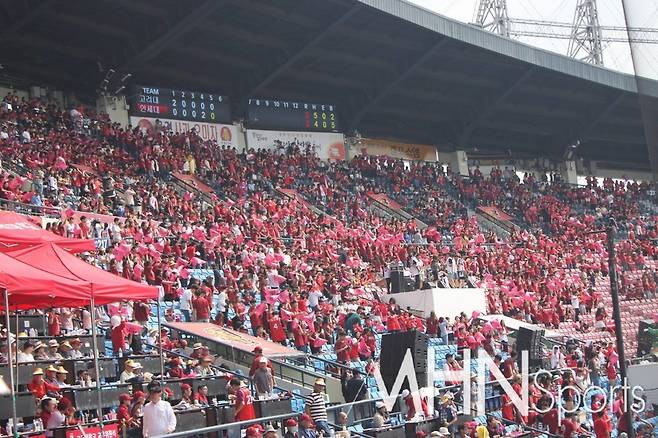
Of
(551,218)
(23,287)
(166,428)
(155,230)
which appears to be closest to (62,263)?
(23,287)

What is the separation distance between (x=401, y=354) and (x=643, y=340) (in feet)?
42.4

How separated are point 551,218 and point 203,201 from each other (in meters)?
17.3

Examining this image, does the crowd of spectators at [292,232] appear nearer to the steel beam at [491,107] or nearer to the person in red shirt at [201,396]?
the person in red shirt at [201,396]

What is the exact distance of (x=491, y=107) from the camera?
147ft

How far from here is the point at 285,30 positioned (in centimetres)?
3625

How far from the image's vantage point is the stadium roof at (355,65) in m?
32.7

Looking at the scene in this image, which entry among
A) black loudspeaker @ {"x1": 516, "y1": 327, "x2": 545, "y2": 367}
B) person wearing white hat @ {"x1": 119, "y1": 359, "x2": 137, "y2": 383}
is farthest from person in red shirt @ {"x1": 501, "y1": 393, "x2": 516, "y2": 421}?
person wearing white hat @ {"x1": 119, "y1": 359, "x2": 137, "y2": 383}

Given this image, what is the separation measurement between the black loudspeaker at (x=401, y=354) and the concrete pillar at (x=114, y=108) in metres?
19.7

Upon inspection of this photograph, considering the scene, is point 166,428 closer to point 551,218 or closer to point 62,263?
point 62,263

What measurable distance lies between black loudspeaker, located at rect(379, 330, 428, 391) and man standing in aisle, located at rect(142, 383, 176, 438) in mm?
6860

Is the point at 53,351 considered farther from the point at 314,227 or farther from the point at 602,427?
the point at 314,227

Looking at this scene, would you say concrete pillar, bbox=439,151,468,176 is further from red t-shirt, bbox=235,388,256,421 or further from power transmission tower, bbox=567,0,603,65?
red t-shirt, bbox=235,388,256,421

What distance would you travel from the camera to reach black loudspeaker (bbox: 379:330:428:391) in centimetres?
1695
